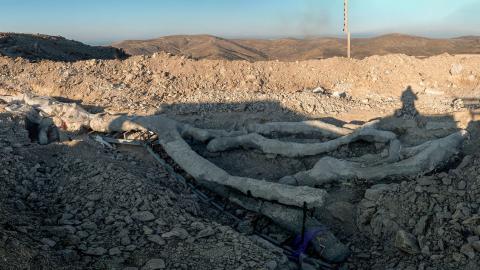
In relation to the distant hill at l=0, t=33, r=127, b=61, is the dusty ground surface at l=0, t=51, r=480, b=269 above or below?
below

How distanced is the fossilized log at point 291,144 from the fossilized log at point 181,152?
0.76 meters

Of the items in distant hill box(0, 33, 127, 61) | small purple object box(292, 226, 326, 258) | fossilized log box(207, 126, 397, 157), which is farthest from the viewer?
distant hill box(0, 33, 127, 61)

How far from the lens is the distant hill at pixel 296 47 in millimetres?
45969

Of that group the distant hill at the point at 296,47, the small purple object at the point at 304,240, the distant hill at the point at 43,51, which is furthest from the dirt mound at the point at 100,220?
the distant hill at the point at 296,47

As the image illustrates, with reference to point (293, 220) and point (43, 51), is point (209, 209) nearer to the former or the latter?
point (293, 220)

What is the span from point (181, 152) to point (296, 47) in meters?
54.0

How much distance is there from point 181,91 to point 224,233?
324 inches

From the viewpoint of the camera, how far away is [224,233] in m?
5.11

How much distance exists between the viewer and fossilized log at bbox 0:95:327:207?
5.96 metres

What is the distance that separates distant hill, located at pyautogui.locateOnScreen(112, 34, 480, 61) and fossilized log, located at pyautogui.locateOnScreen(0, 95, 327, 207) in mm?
32730

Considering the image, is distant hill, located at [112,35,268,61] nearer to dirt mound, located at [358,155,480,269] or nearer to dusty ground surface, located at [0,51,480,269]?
dusty ground surface, located at [0,51,480,269]

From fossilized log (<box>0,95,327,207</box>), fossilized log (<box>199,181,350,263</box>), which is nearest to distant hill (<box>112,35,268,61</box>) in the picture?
fossilized log (<box>0,95,327,207</box>)

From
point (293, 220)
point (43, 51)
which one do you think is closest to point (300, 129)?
point (293, 220)

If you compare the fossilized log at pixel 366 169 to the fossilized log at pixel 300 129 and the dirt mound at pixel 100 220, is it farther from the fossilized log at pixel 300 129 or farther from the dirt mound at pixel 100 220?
the fossilized log at pixel 300 129
